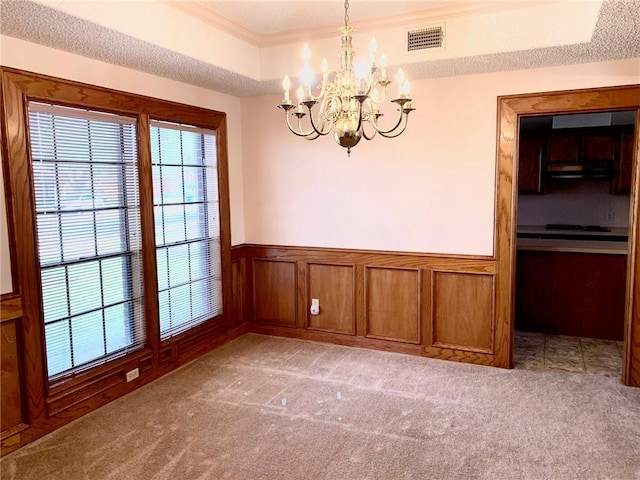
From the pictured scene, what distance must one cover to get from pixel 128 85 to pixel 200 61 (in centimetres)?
57

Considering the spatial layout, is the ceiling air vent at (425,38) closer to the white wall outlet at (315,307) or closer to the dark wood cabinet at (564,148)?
the white wall outlet at (315,307)

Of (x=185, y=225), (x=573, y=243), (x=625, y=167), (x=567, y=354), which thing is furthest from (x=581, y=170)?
(x=185, y=225)

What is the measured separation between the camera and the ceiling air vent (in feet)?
11.4

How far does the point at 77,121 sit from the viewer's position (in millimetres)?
3156

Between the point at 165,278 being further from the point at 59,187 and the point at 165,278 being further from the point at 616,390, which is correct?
the point at 616,390

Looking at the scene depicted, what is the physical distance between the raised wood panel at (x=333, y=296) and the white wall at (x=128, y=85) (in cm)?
94

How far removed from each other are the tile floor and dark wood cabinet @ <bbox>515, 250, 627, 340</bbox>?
0.13 metres

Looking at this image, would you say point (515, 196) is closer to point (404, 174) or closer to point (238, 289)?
point (404, 174)

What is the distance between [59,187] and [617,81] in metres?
3.99

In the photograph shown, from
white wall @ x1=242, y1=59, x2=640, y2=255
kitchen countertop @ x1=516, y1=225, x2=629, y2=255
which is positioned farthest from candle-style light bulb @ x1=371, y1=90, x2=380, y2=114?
kitchen countertop @ x1=516, y1=225, x2=629, y2=255

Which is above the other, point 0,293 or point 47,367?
point 0,293

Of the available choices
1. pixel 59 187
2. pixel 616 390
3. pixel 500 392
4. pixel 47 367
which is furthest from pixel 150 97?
pixel 616 390

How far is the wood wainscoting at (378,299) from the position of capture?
408cm

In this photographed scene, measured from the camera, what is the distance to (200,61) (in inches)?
136
